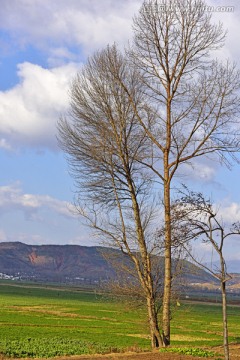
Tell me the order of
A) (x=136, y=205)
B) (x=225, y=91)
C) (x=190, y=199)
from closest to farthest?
(x=190, y=199)
(x=225, y=91)
(x=136, y=205)

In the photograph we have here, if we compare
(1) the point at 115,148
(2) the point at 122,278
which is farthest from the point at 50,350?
(1) the point at 115,148

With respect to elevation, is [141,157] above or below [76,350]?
above

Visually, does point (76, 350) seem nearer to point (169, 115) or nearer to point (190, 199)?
point (169, 115)

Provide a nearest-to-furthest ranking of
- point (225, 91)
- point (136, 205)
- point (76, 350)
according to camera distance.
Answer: point (225, 91)
point (136, 205)
point (76, 350)

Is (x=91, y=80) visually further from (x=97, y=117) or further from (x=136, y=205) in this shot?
(x=136, y=205)

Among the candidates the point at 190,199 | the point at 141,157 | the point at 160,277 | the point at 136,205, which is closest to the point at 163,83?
the point at 141,157

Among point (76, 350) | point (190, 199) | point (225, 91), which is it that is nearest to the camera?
point (190, 199)

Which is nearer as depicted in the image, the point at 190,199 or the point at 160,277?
the point at 190,199

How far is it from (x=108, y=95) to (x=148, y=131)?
2279mm

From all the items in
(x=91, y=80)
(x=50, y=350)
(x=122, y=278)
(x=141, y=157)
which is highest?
(x=91, y=80)

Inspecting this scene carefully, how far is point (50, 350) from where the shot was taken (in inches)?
958

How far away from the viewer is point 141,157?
21.9 metres

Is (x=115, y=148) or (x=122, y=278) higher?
(x=115, y=148)

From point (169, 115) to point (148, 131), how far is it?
1058mm
